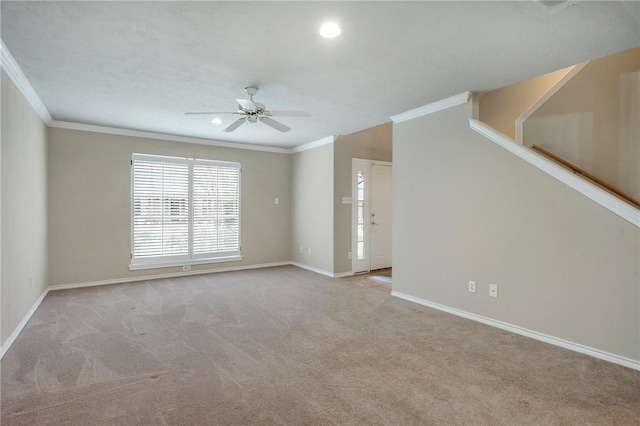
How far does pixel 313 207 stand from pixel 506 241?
3.73 m

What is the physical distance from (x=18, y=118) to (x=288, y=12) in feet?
10.3

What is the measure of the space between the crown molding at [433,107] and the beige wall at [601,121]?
138 centimetres

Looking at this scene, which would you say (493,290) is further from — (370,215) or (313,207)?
(313,207)

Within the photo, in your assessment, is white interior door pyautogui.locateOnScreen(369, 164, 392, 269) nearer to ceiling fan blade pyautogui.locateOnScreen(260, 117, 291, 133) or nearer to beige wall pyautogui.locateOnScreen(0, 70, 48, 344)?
ceiling fan blade pyautogui.locateOnScreen(260, 117, 291, 133)

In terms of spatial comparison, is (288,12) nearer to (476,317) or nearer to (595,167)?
(476,317)

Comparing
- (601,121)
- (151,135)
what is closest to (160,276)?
(151,135)

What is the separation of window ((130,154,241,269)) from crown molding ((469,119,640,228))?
4676 mm

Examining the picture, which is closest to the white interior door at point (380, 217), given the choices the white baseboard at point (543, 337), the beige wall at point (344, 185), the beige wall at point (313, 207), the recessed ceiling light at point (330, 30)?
the beige wall at point (344, 185)

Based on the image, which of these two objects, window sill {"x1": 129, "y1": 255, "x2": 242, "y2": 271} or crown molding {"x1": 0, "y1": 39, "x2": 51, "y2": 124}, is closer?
crown molding {"x1": 0, "y1": 39, "x2": 51, "y2": 124}

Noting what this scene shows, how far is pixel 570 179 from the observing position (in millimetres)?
3004

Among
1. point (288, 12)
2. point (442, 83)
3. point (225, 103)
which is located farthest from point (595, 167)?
point (225, 103)

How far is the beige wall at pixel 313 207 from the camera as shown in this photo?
609cm

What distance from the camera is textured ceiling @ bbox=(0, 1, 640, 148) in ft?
7.24

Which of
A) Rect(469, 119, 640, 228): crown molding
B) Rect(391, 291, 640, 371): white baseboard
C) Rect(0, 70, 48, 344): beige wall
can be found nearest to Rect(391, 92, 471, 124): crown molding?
Rect(469, 119, 640, 228): crown molding
